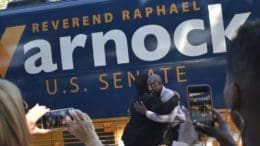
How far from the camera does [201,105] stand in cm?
233

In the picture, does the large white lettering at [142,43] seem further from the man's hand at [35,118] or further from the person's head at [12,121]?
the person's head at [12,121]

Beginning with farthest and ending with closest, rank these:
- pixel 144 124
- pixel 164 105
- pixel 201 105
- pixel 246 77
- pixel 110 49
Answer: pixel 110 49, pixel 144 124, pixel 164 105, pixel 201 105, pixel 246 77

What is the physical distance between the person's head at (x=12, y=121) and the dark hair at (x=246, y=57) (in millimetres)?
713

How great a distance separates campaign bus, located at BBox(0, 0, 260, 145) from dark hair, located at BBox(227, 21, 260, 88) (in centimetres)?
404

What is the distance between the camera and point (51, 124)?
268cm

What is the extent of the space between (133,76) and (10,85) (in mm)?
3986

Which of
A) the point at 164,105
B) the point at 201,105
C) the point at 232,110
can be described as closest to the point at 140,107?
the point at 164,105

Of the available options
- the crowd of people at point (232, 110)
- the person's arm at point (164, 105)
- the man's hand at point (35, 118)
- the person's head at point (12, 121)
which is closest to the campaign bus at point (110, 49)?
the person's arm at point (164, 105)

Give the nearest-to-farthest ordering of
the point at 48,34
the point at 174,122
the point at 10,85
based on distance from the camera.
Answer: the point at 10,85 < the point at 174,122 < the point at 48,34

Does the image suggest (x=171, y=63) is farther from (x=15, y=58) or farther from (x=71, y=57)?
(x=15, y=58)

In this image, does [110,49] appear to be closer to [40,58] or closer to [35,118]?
[40,58]

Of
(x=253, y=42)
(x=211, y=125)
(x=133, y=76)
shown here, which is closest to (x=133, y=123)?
(x=133, y=76)

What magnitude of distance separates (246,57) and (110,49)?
4.54 metres

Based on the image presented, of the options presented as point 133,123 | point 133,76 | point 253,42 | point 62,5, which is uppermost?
point 62,5
